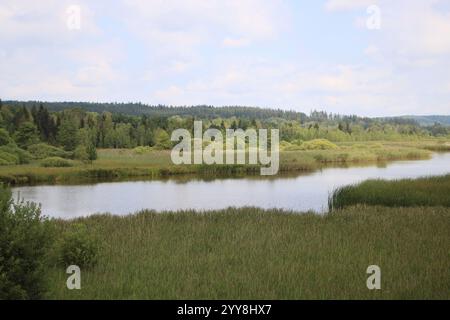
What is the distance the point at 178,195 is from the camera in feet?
108

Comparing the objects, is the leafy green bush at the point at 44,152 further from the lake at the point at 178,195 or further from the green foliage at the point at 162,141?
the green foliage at the point at 162,141

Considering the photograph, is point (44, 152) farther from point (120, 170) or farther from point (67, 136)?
point (120, 170)

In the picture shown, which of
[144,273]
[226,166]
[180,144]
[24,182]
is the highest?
[180,144]

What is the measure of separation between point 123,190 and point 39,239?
1150 inches

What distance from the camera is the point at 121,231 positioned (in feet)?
47.8

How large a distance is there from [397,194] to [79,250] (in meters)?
16.6

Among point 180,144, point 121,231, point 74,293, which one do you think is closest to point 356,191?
point 121,231

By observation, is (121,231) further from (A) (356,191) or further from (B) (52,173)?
(B) (52,173)

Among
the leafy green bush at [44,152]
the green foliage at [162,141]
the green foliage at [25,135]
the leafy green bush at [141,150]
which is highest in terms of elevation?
the green foliage at [162,141]

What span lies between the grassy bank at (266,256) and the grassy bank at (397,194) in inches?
185

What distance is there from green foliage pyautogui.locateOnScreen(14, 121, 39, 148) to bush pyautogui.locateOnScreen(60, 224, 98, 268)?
180ft

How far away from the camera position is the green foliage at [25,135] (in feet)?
202

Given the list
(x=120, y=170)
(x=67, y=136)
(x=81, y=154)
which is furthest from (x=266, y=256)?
(x=67, y=136)

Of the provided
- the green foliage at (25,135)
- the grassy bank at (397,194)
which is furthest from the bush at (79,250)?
the green foliage at (25,135)
